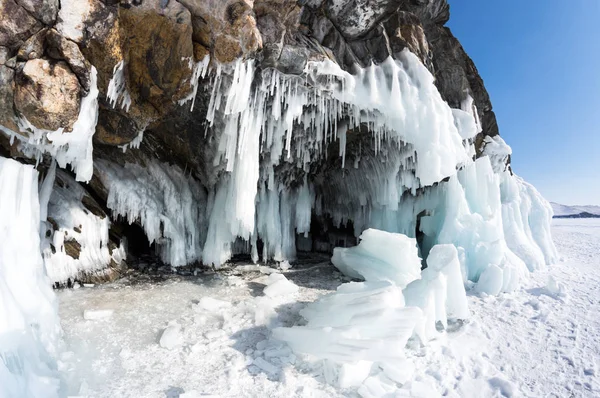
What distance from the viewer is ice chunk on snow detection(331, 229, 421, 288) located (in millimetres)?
8383

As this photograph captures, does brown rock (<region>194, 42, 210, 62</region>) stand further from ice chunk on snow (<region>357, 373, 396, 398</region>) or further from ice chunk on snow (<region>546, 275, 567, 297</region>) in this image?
ice chunk on snow (<region>546, 275, 567, 297</region>)

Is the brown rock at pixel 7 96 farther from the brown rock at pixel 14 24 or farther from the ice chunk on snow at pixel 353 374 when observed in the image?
the ice chunk on snow at pixel 353 374

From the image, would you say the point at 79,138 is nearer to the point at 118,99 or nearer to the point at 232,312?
the point at 118,99

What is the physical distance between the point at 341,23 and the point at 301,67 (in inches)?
101

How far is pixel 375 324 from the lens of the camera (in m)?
4.81

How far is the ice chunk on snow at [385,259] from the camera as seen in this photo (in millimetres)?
8383

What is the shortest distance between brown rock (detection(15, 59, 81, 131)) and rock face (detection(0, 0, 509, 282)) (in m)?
0.02

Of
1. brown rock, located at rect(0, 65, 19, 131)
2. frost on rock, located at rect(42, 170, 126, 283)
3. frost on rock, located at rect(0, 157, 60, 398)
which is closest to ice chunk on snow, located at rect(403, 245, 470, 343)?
frost on rock, located at rect(0, 157, 60, 398)

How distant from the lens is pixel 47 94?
17.8 feet

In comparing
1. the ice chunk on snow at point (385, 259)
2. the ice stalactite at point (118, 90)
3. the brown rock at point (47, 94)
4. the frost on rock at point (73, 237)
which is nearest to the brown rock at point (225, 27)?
the ice stalactite at point (118, 90)

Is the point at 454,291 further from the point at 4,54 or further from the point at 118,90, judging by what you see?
the point at 4,54

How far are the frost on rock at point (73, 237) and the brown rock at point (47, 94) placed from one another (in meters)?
3.12

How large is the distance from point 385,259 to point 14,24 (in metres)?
8.98

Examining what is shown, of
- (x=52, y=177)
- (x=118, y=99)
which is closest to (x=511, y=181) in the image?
(x=118, y=99)
